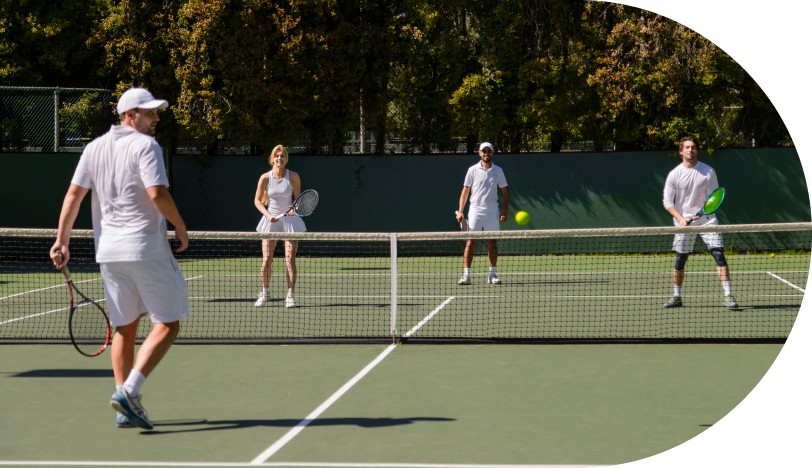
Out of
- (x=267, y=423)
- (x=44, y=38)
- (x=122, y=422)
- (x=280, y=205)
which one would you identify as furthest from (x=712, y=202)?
(x=44, y=38)

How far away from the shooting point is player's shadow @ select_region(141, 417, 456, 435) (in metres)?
4.36

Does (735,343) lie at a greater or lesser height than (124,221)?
lesser

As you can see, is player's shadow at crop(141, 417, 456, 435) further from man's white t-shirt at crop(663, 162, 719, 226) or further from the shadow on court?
man's white t-shirt at crop(663, 162, 719, 226)

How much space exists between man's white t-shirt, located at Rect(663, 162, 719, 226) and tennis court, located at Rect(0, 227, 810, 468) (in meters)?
1.03

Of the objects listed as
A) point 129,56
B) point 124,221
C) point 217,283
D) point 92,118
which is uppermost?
point 129,56

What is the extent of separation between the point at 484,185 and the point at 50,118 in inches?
353

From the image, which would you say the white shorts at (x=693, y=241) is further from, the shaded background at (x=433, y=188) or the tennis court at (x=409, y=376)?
the shaded background at (x=433, y=188)

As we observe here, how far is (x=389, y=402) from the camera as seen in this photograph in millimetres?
4906

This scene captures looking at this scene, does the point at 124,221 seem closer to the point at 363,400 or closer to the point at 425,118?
the point at 363,400

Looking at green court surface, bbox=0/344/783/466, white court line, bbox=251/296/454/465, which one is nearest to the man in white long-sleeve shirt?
green court surface, bbox=0/344/783/466

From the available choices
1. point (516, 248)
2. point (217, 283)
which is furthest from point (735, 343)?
point (516, 248)

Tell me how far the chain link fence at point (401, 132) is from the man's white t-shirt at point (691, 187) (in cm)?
803

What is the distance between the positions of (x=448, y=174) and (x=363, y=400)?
37.7ft

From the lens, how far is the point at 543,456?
12.6 ft
